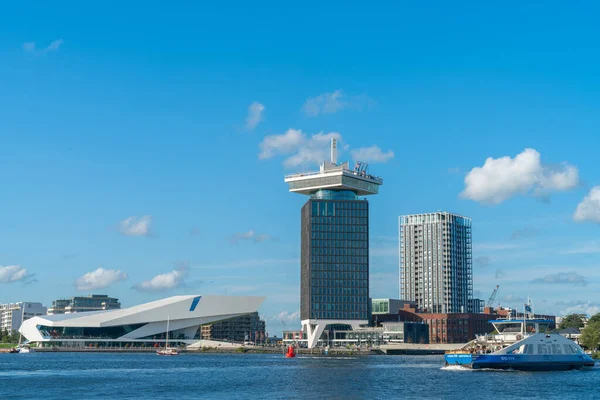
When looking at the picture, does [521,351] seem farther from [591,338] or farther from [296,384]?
[591,338]

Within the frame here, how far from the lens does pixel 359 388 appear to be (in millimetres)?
91438

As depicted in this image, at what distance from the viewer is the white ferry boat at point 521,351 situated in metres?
109

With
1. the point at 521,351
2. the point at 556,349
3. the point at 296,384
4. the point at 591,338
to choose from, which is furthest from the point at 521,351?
the point at 591,338

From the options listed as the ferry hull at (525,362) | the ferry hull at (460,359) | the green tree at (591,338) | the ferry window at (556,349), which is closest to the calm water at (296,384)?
the ferry hull at (525,362)

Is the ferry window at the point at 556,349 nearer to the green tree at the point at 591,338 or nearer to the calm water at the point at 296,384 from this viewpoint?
the calm water at the point at 296,384

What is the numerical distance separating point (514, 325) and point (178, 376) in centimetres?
4859

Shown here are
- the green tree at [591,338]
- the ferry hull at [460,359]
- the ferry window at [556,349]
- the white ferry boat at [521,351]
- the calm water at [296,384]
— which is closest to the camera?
the calm water at [296,384]

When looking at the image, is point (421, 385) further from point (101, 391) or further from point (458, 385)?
point (101, 391)

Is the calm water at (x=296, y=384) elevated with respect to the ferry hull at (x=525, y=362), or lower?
lower

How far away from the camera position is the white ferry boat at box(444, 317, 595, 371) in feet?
358

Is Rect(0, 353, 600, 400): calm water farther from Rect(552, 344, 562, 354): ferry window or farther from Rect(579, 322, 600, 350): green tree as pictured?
Rect(579, 322, 600, 350): green tree

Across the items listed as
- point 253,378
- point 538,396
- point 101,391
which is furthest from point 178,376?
point 538,396

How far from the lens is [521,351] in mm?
109250

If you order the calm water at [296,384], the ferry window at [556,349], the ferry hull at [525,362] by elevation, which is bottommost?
the calm water at [296,384]
